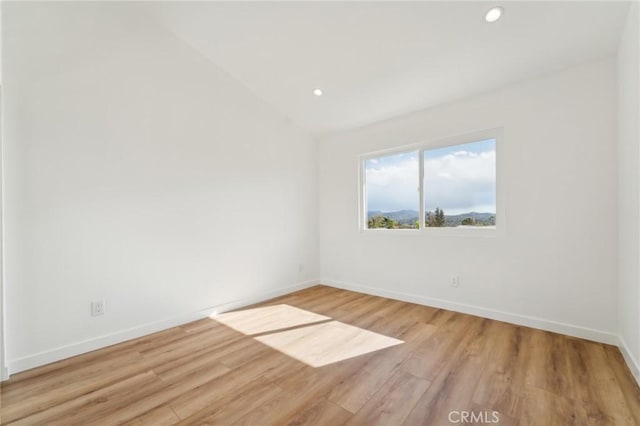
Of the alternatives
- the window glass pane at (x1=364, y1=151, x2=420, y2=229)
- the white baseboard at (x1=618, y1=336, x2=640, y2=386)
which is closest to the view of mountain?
the window glass pane at (x1=364, y1=151, x2=420, y2=229)

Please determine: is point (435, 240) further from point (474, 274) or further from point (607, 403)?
point (607, 403)

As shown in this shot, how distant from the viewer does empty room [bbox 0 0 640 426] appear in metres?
1.71

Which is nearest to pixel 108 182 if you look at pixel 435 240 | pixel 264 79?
pixel 264 79

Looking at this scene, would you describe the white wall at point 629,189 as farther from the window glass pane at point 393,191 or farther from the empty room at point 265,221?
the window glass pane at point 393,191

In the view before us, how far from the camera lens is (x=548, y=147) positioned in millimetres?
2428

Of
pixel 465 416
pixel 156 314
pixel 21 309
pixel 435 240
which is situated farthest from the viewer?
pixel 435 240

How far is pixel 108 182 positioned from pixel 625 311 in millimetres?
4184

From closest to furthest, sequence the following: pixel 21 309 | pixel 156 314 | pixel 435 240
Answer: pixel 21 309, pixel 156 314, pixel 435 240

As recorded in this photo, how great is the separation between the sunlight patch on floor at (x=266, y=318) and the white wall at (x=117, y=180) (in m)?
0.28

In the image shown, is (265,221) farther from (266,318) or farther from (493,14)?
(493,14)

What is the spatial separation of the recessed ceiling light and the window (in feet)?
3.66

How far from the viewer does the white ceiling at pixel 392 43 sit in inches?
78.1

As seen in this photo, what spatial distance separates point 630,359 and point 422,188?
7.04 feet

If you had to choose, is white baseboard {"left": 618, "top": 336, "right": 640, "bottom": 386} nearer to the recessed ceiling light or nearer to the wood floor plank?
the wood floor plank
